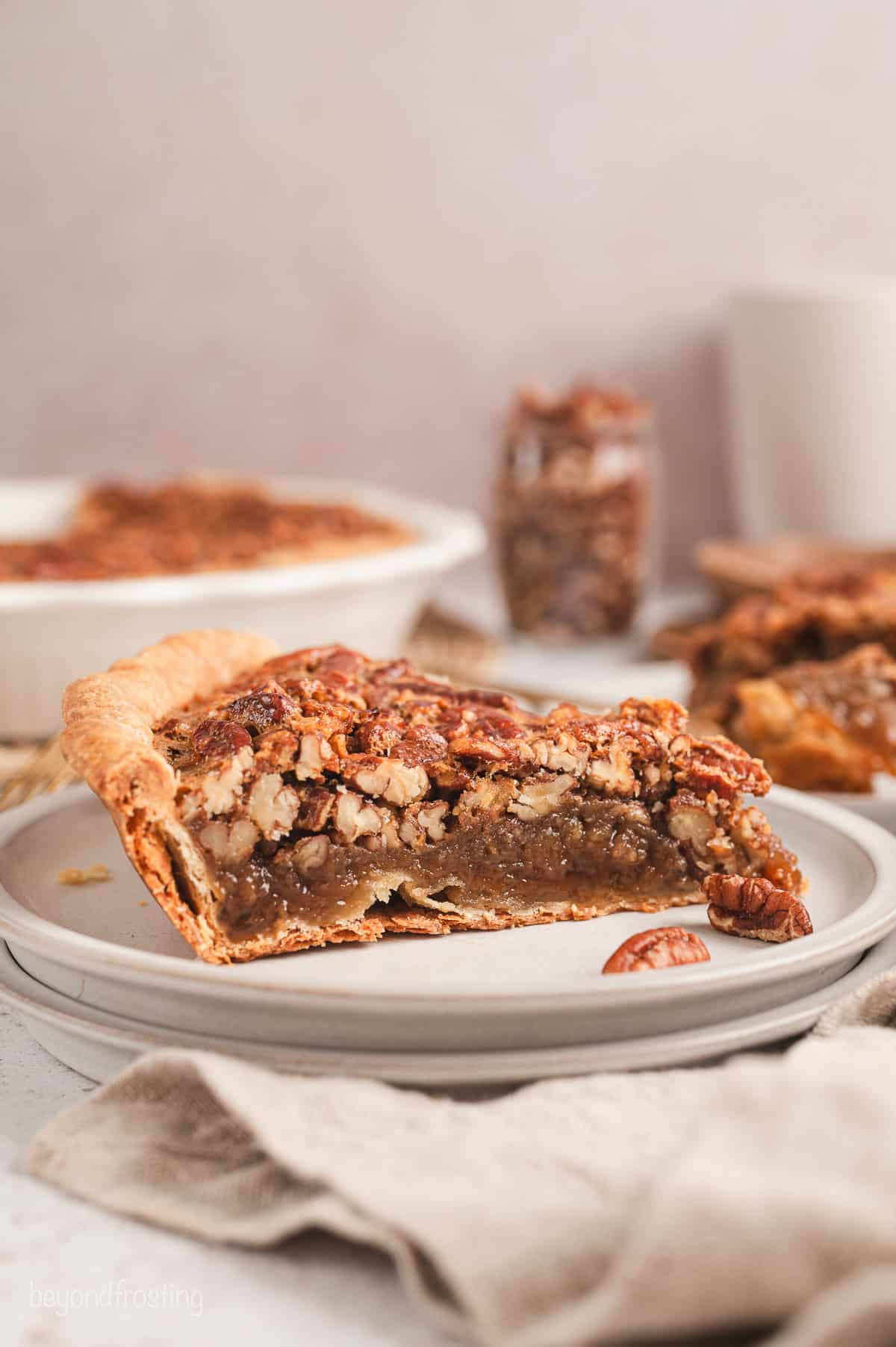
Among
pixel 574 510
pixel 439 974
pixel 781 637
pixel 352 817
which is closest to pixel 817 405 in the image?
pixel 574 510

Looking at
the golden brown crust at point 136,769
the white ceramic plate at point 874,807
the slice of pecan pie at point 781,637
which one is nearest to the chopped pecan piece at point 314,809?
the golden brown crust at point 136,769

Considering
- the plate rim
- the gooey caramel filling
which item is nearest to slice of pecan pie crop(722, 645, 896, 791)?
the gooey caramel filling

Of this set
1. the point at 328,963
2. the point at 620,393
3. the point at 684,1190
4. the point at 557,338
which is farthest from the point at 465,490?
the point at 684,1190

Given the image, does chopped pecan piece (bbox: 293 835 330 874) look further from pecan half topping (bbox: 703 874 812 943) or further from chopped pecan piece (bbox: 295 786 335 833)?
pecan half topping (bbox: 703 874 812 943)

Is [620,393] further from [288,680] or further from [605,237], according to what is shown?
[288,680]

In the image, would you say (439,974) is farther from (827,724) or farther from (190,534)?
(190,534)

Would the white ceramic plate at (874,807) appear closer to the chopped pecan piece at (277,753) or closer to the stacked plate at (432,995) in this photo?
the stacked plate at (432,995)

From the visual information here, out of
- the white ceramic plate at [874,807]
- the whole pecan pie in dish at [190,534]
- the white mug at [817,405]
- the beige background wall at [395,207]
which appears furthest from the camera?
the beige background wall at [395,207]
